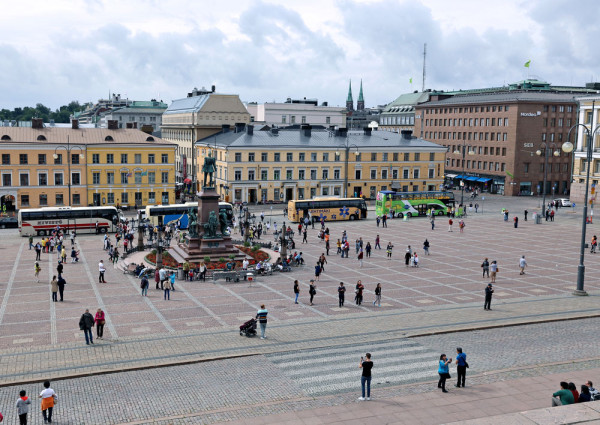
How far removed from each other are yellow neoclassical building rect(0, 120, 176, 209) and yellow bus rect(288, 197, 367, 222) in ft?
73.1

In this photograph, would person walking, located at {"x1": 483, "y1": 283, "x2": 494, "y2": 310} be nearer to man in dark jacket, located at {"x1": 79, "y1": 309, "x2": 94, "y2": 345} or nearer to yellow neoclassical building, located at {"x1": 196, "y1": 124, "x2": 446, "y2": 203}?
man in dark jacket, located at {"x1": 79, "y1": 309, "x2": 94, "y2": 345}

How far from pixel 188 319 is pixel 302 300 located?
7.11 metres

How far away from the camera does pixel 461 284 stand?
38812mm

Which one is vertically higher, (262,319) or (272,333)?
(262,319)

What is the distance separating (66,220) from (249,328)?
4182 centimetres

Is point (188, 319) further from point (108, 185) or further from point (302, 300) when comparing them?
point (108, 185)

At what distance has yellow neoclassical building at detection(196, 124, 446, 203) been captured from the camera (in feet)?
295

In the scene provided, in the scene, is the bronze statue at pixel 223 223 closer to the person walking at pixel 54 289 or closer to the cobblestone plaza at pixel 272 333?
Result: the cobblestone plaza at pixel 272 333

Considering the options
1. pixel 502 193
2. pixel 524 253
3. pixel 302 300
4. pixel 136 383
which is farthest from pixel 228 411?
pixel 502 193

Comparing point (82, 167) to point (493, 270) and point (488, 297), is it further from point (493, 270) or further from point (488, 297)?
point (488, 297)

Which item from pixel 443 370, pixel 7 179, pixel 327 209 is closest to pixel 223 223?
pixel 327 209

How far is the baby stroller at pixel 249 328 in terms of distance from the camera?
26359 millimetres

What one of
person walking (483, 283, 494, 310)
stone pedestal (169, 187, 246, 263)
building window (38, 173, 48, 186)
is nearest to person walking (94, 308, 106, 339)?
stone pedestal (169, 187, 246, 263)

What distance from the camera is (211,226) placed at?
45.5m
